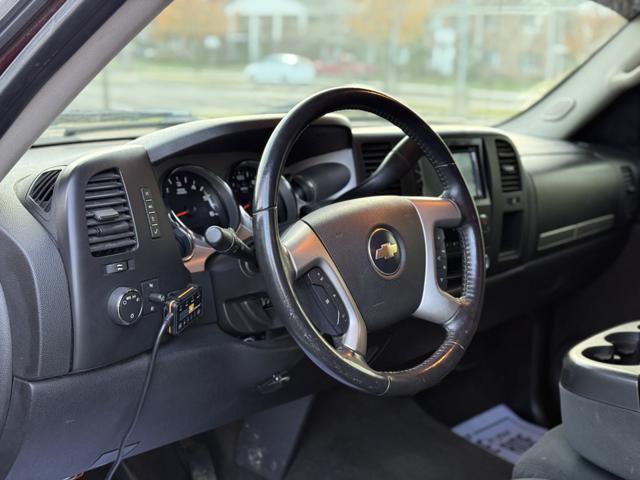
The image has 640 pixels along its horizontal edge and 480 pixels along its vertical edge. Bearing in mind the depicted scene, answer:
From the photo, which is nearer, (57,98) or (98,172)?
(57,98)

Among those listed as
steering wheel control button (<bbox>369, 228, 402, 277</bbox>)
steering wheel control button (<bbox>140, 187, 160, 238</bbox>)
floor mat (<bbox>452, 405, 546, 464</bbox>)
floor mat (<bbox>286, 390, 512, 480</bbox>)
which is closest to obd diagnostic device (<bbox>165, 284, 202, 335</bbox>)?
steering wheel control button (<bbox>140, 187, 160, 238</bbox>)

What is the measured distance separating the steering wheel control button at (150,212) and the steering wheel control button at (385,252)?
0.42 meters

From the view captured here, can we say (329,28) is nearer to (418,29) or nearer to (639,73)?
(418,29)

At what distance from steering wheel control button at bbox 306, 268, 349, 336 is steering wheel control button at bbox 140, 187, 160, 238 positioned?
0.35 metres

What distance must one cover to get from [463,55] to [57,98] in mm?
3860

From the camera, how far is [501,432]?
2.88 m

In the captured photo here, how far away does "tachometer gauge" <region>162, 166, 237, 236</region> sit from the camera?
1729mm

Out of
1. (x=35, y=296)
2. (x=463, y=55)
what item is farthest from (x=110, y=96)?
(x=463, y=55)

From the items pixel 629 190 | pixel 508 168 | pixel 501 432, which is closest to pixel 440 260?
pixel 508 168

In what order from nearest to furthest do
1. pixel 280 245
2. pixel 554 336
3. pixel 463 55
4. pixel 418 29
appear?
1. pixel 280 245
2. pixel 554 336
3. pixel 463 55
4. pixel 418 29

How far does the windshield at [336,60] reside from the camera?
2.14m

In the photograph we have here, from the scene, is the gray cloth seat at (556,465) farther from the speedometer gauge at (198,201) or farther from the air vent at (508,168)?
the air vent at (508,168)

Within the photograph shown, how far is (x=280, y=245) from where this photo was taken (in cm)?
133

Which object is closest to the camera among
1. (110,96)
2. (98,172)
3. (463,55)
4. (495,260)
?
(98,172)
